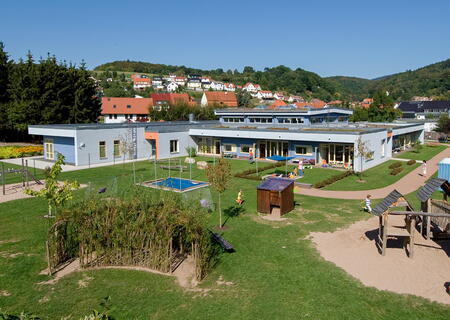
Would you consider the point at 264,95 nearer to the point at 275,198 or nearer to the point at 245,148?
the point at 245,148

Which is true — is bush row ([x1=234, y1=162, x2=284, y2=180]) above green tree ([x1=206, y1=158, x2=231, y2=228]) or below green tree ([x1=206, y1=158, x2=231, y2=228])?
below

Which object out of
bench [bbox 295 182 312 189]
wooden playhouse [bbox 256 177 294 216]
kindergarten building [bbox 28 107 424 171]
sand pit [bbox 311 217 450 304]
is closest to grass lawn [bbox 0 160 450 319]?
sand pit [bbox 311 217 450 304]

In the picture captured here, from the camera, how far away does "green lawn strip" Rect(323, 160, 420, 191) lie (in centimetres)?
2589

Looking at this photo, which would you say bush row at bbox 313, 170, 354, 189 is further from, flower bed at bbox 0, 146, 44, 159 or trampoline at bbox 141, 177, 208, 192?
flower bed at bbox 0, 146, 44, 159

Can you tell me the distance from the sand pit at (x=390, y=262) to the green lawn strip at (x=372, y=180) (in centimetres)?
966

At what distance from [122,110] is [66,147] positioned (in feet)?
165

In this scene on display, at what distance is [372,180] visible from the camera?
28.3 m

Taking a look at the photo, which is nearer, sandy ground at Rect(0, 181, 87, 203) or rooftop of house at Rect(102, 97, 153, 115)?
sandy ground at Rect(0, 181, 87, 203)

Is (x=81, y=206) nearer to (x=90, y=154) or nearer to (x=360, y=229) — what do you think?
(x=360, y=229)

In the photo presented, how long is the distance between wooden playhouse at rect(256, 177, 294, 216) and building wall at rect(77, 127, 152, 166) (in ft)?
67.1

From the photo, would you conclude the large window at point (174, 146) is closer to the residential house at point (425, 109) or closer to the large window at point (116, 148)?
the large window at point (116, 148)

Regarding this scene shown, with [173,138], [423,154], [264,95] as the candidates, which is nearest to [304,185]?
[173,138]

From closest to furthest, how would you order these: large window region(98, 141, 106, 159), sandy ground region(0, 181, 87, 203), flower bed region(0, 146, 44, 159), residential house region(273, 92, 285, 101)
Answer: sandy ground region(0, 181, 87, 203) → large window region(98, 141, 106, 159) → flower bed region(0, 146, 44, 159) → residential house region(273, 92, 285, 101)

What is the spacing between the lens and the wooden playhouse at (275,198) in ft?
61.7
